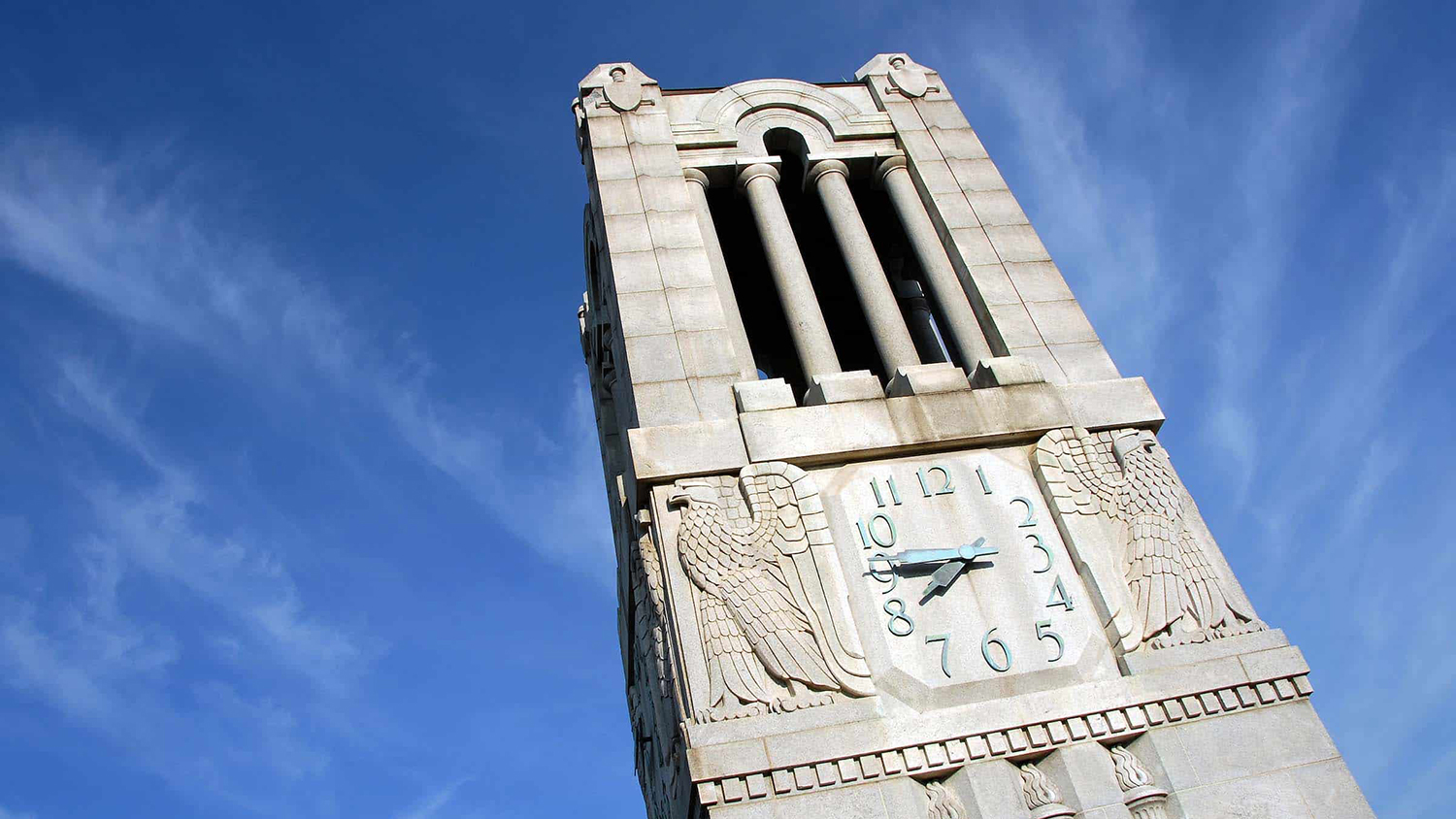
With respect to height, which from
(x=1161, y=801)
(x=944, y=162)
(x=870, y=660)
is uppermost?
(x=944, y=162)

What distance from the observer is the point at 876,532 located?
12086mm

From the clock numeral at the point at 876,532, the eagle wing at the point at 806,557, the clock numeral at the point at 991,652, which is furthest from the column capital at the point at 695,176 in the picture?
the clock numeral at the point at 991,652

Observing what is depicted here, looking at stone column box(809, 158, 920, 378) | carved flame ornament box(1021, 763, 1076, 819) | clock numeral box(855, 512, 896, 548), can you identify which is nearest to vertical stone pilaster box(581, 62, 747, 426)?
stone column box(809, 158, 920, 378)

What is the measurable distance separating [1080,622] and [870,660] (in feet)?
6.99

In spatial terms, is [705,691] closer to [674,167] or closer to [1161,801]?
[1161,801]

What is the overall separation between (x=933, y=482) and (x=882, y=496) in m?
0.61

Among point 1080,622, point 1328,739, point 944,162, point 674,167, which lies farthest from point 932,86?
point 1328,739

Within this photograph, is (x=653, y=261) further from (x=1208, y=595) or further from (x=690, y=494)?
(x=1208, y=595)

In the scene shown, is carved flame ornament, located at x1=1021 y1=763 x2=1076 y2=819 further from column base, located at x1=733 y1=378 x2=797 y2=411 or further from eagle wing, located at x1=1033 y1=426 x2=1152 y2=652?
column base, located at x1=733 y1=378 x2=797 y2=411

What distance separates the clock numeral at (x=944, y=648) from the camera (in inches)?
437

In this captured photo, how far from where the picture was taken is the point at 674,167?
16531mm

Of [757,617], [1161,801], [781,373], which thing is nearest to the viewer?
[1161,801]

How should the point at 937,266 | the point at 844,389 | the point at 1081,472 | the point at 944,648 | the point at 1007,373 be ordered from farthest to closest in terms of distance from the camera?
the point at 937,266 → the point at 1007,373 → the point at 844,389 → the point at 1081,472 → the point at 944,648

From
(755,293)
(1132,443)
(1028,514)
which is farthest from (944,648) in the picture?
(755,293)
